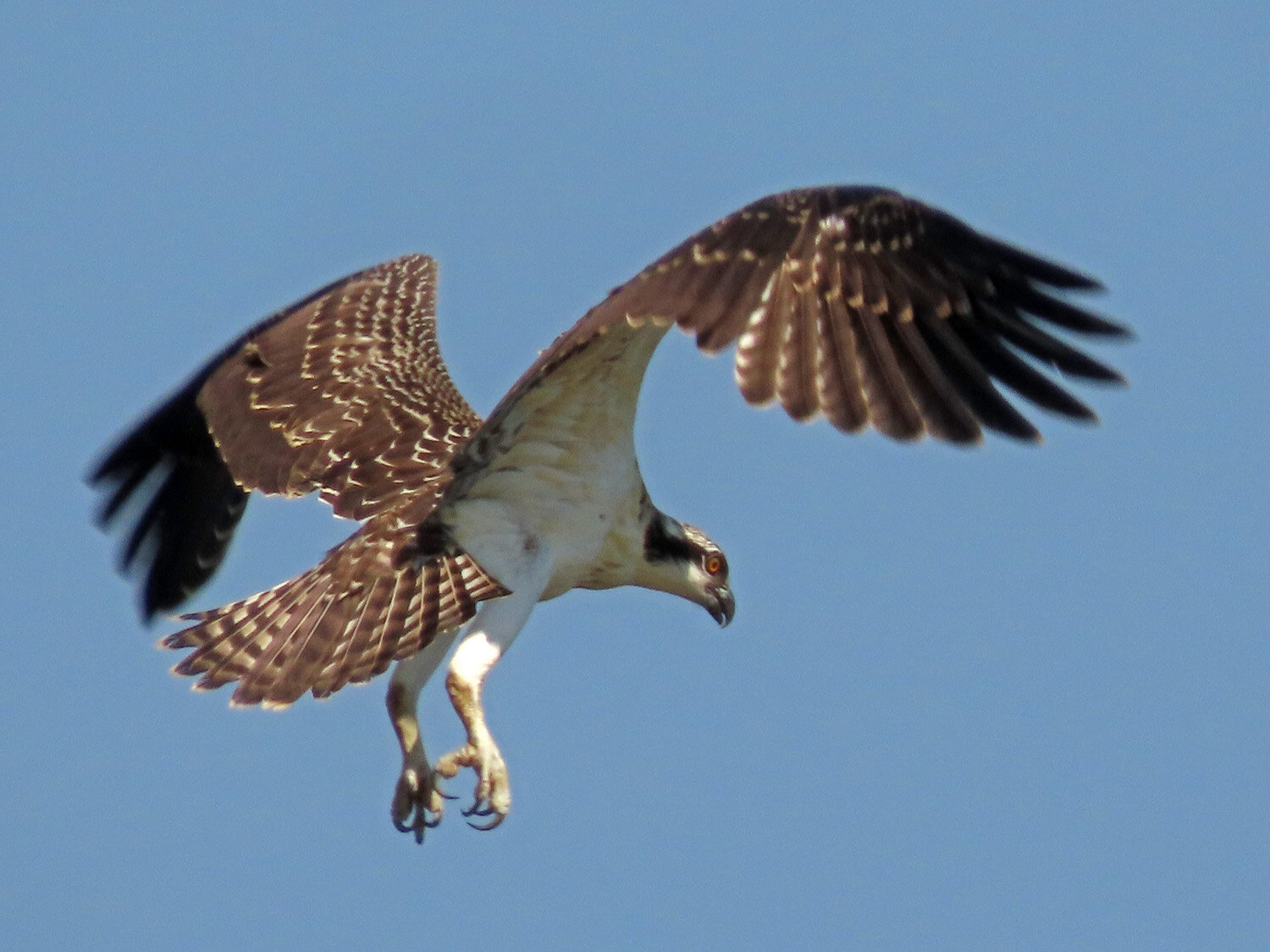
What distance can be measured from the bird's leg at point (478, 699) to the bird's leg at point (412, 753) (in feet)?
0.92

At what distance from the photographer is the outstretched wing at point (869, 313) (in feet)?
21.4

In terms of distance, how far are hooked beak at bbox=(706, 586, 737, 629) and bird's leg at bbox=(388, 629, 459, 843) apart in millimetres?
1349

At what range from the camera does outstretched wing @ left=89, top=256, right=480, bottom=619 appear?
8555mm

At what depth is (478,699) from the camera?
7.71 metres

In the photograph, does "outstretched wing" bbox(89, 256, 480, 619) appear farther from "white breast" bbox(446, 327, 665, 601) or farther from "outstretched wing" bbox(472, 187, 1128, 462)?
"outstretched wing" bbox(472, 187, 1128, 462)

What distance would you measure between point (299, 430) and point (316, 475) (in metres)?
0.33

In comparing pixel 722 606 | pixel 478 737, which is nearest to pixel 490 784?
pixel 478 737

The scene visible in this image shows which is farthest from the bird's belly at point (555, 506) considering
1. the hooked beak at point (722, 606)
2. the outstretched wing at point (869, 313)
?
the outstretched wing at point (869, 313)

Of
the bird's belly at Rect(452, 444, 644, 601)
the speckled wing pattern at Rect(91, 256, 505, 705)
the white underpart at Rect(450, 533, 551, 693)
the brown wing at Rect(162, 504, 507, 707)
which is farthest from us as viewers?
the bird's belly at Rect(452, 444, 644, 601)

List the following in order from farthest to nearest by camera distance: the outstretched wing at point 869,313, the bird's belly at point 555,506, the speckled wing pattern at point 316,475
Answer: the bird's belly at point 555,506
the speckled wing pattern at point 316,475
the outstretched wing at point 869,313

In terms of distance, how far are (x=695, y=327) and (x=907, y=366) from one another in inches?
31.0

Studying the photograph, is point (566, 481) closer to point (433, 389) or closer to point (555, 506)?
point (555, 506)

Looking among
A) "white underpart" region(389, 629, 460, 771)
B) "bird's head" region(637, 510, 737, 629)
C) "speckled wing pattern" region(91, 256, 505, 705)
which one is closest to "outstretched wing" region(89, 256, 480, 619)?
"speckled wing pattern" region(91, 256, 505, 705)

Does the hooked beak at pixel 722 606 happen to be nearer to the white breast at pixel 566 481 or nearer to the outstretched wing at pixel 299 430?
the white breast at pixel 566 481
